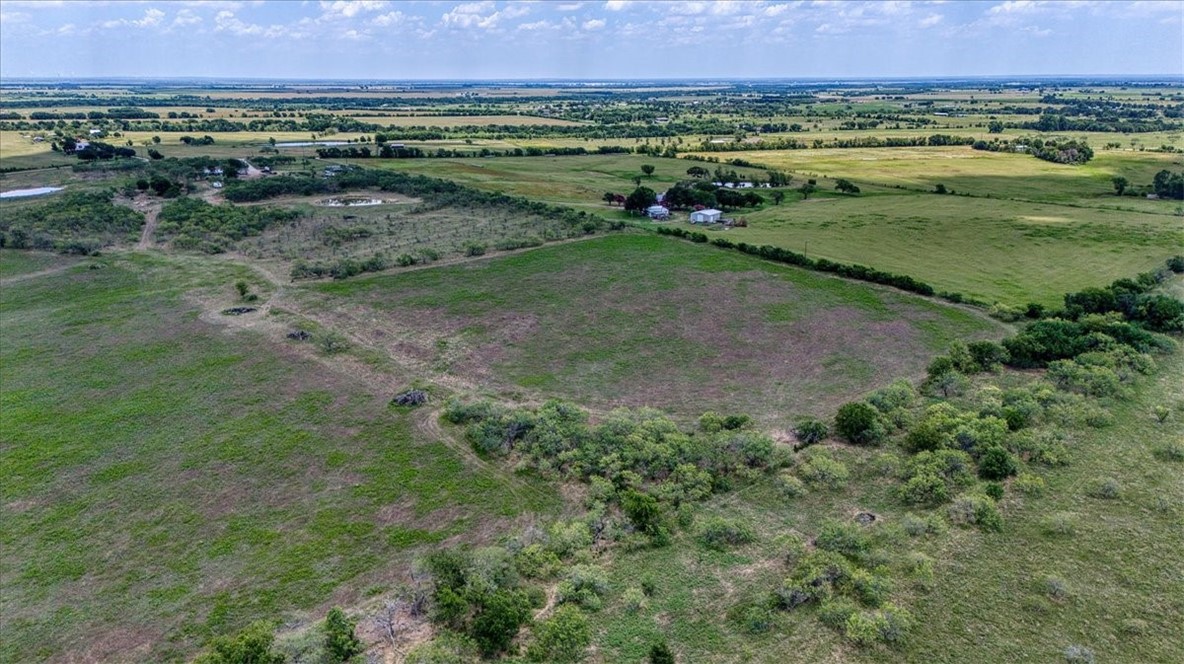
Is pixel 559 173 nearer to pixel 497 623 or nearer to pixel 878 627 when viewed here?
pixel 497 623

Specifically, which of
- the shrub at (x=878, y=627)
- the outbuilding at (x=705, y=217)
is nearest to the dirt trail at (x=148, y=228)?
the outbuilding at (x=705, y=217)

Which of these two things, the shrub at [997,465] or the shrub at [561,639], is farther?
the shrub at [997,465]

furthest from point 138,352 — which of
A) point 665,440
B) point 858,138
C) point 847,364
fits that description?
point 858,138

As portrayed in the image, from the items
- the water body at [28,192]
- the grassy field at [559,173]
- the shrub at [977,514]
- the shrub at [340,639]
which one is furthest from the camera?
the grassy field at [559,173]

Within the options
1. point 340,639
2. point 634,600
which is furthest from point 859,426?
point 340,639

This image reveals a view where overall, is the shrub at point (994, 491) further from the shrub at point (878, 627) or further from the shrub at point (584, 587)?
the shrub at point (584, 587)

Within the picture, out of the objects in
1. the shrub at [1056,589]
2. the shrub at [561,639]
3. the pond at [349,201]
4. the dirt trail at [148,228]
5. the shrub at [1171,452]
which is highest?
the pond at [349,201]
